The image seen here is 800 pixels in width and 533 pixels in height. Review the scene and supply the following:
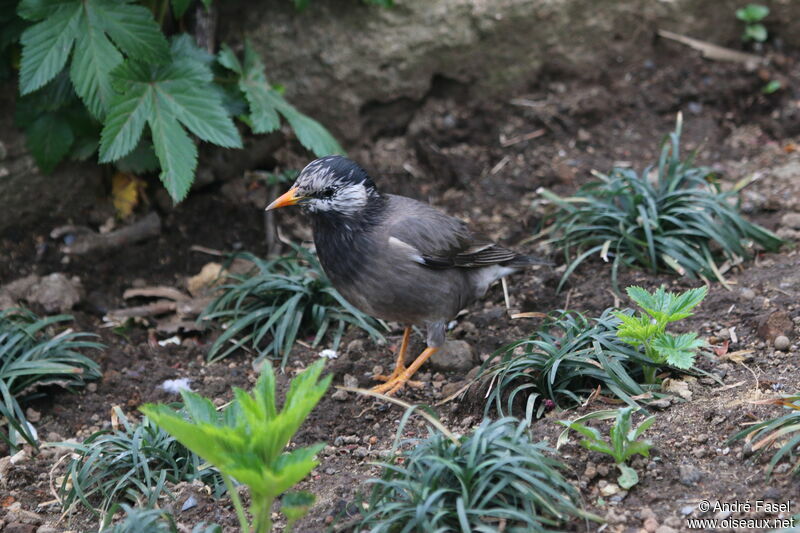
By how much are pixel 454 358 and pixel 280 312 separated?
113cm

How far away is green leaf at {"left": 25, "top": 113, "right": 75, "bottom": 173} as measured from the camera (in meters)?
5.78

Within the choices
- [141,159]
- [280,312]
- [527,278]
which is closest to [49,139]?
[141,159]

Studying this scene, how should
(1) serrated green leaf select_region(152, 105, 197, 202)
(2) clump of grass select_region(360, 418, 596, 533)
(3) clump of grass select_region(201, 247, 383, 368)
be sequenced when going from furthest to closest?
1. (3) clump of grass select_region(201, 247, 383, 368)
2. (1) serrated green leaf select_region(152, 105, 197, 202)
3. (2) clump of grass select_region(360, 418, 596, 533)

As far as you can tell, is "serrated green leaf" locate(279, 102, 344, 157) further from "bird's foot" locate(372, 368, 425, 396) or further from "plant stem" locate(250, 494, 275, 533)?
"plant stem" locate(250, 494, 275, 533)

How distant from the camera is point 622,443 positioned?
362cm

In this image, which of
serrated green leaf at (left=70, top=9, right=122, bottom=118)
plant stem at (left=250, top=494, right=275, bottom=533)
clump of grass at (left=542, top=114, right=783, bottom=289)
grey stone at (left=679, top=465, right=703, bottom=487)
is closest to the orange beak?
serrated green leaf at (left=70, top=9, right=122, bottom=118)

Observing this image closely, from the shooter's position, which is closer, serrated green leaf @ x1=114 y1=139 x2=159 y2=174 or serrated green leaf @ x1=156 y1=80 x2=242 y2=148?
serrated green leaf @ x1=156 y1=80 x2=242 y2=148

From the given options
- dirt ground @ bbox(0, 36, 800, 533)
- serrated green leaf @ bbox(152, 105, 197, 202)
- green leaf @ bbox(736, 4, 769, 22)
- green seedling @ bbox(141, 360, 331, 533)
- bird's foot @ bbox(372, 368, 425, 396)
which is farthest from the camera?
green leaf @ bbox(736, 4, 769, 22)

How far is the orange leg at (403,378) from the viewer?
16.4 ft

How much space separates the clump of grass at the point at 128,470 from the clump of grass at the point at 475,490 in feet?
3.36

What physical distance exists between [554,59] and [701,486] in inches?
183

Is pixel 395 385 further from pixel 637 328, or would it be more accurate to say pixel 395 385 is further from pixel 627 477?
pixel 627 477

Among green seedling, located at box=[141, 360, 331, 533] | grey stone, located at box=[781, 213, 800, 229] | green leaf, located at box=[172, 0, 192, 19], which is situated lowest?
grey stone, located at box=[781, 213, 800, 229]

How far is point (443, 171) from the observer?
7004 millimetres
